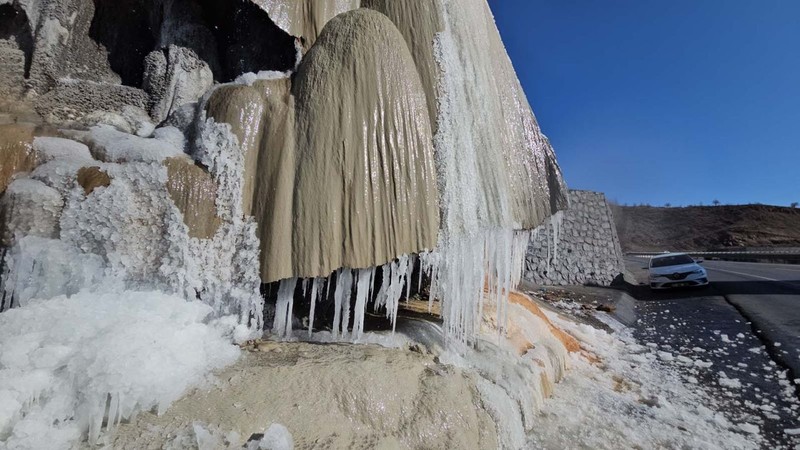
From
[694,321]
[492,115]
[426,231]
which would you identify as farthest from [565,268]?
[426,231]

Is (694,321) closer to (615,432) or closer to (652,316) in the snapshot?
(652,316)

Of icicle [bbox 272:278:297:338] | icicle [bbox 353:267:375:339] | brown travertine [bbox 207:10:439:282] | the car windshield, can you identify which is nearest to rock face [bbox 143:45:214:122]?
brown travertine [bbox 207:10:439:282]

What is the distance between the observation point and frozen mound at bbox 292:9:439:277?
2.83m

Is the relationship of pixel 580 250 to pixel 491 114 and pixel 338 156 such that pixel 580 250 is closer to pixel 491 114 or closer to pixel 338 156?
pixel 491 114

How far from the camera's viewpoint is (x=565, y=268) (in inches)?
580

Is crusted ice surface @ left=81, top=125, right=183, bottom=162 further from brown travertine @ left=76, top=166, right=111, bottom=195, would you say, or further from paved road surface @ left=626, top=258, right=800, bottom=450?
paved road surface @ left=626, top=258, right=800, bottom=450

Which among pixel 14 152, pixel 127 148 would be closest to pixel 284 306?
pixel 127 148

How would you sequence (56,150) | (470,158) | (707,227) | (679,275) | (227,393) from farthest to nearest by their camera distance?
(707,227) → (679,275) → (470,158) → (56,150) → (227,393)

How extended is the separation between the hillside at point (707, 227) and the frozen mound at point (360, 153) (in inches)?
2116

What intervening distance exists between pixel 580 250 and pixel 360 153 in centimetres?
1410

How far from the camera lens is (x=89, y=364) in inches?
70.6

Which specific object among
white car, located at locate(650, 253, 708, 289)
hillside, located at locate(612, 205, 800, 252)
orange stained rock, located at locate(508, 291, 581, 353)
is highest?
hillside, located at locate(612, 205, 800, 252)

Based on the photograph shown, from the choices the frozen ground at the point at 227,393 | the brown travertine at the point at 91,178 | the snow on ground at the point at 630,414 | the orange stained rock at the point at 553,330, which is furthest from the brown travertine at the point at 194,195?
the orange stained rock at the point at 553,330

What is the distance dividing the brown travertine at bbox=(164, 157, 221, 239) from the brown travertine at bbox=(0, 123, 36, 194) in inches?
32.1
